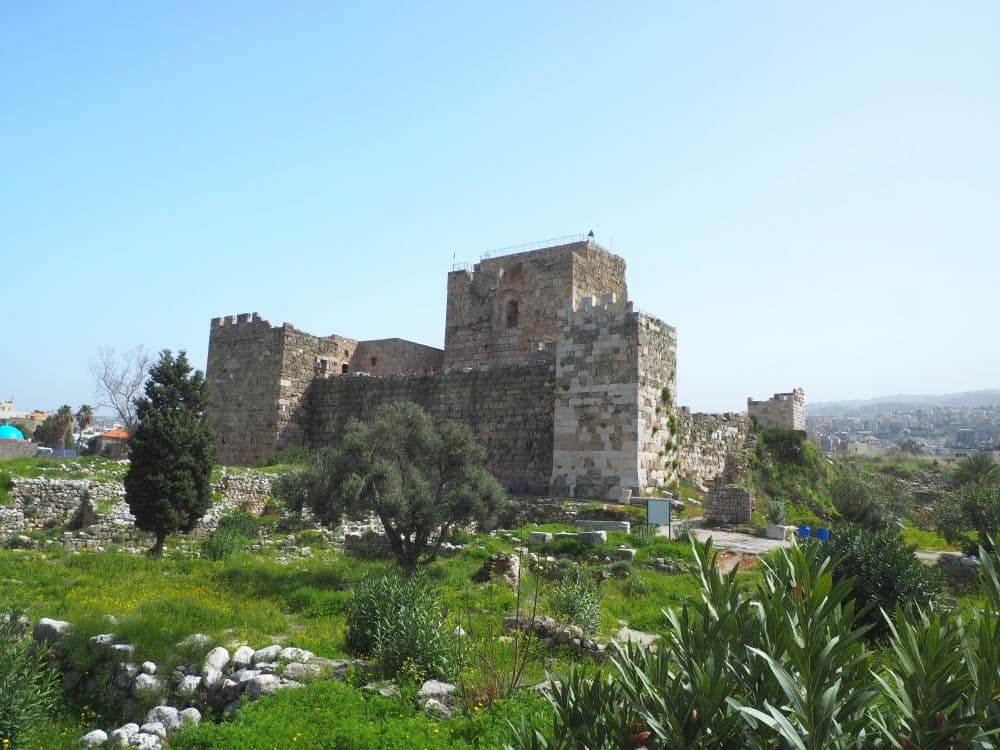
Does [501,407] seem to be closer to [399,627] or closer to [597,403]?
[597,403]

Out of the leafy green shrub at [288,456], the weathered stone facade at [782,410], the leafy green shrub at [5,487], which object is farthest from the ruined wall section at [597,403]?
the weathered stone facade at [782,410]

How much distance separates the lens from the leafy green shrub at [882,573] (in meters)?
9.77

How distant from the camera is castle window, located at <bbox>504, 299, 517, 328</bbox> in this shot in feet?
89.7

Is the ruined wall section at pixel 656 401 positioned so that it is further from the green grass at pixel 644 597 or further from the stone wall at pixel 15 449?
the stone wall at pixel 15 449

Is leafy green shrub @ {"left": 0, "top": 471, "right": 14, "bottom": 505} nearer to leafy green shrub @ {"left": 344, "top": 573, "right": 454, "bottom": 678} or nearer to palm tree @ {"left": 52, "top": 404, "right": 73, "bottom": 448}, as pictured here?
leafy green shrub @ {"left": 344, "top": 573, "right": 454, "bottom": 678}

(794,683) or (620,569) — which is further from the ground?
(794,683)

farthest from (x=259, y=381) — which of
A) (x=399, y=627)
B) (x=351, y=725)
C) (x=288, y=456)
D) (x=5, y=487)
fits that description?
(x=351, y=725)

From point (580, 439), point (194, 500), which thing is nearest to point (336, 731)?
point (194, 500)

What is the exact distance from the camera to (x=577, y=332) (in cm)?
1927

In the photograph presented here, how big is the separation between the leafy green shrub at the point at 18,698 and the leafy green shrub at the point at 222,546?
22.2 feet

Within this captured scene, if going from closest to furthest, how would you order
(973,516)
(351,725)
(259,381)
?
1. (351,725)
2. (973,516)
3. (259,381)

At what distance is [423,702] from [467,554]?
25.6 ft

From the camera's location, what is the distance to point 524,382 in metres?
20.8

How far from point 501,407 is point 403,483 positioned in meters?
8.57
